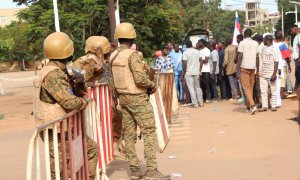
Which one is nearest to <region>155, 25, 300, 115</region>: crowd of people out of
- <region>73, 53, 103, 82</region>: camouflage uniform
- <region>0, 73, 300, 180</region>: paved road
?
<region>0, 73, 300, 180</region>: paved road

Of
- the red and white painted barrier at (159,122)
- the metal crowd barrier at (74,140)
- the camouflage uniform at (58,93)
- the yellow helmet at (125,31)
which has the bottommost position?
the red and white painted barrier at (159,122)

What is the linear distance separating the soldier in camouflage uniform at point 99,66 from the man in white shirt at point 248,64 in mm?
4512

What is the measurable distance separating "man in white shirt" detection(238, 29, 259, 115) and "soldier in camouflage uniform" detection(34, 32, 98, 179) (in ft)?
24.3

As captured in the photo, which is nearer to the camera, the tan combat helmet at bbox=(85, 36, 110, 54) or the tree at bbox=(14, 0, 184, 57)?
the tan combat helmet at bbox=(85, 36, 110, 54)

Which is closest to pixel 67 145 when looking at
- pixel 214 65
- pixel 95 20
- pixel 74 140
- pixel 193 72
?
pixel 74 140

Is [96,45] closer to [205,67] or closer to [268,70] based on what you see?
[268,70]

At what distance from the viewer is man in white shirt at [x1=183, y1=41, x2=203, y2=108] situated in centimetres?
1435

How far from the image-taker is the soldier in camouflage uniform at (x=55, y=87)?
15.6 ft

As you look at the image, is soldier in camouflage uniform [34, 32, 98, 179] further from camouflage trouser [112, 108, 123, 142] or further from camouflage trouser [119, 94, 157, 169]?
camouflage trouser [112, 108, 123, 142]

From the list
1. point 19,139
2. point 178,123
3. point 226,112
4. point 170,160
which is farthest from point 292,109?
point 19,139

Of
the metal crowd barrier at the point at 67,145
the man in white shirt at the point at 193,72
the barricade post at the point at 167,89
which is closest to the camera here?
the metal crowd barrier at the point at 67,145

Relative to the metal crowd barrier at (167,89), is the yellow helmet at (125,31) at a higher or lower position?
higher

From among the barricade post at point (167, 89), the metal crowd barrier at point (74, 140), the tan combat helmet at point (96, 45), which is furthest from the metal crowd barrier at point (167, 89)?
the metal crowd barrier at point (74, 140)

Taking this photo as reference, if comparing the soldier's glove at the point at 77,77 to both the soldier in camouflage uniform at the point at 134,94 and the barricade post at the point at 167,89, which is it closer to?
the soldier in camouflage uniform at the point at 134,94
